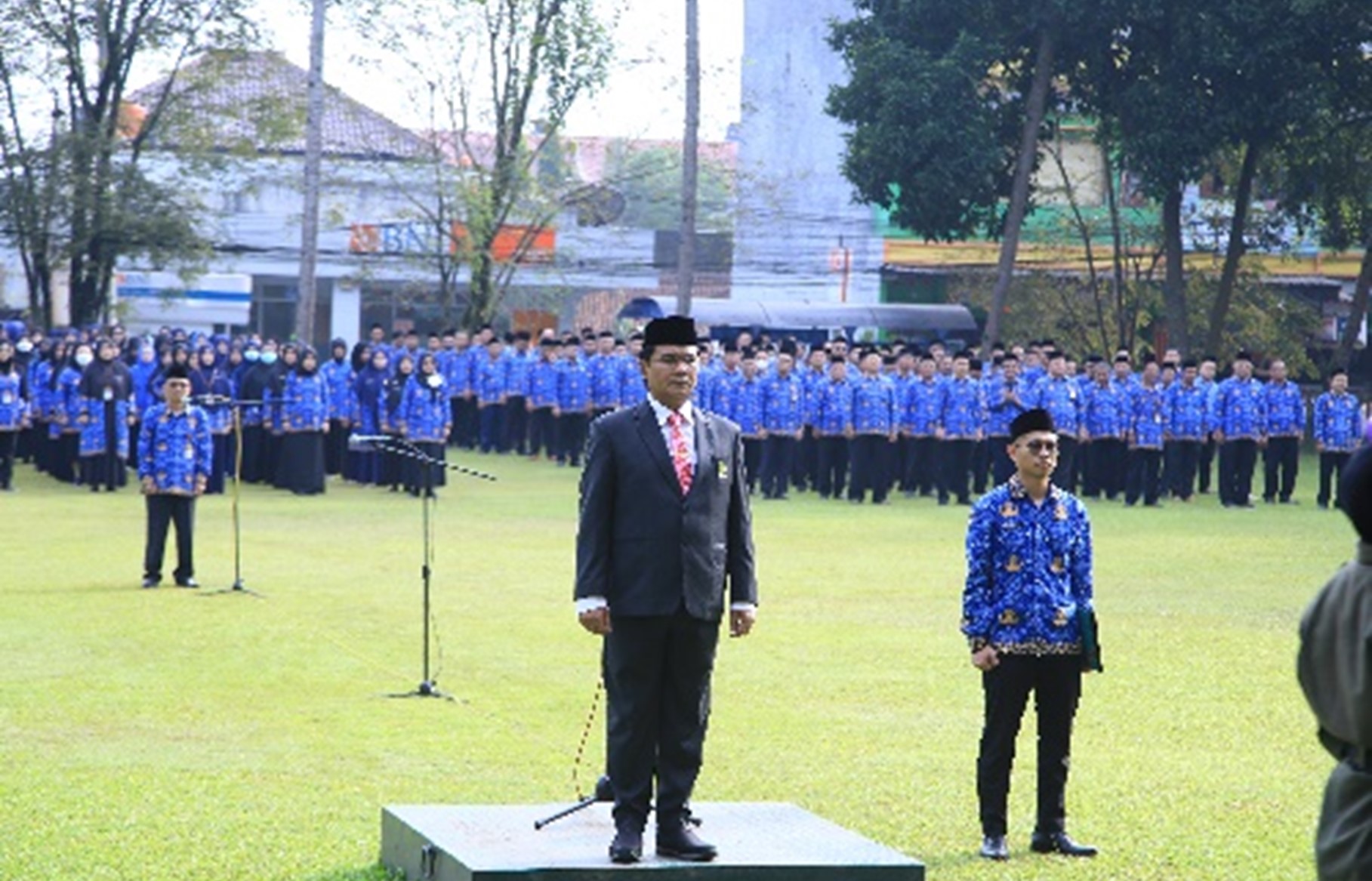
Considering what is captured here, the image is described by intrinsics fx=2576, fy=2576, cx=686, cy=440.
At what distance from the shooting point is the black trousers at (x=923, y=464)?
35.4 m

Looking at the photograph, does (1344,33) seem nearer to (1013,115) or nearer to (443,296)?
(1013,115)

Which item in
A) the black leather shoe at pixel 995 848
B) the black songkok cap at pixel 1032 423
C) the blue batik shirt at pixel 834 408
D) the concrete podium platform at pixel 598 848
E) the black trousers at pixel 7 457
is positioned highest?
the black songkok cap at pixel 1032 423

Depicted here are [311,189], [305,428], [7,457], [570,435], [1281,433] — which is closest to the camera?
[7,457]

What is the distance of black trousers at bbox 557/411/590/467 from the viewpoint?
1615 inches

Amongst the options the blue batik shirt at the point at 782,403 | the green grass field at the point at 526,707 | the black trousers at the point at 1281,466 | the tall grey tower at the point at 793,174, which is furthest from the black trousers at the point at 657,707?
the tall grey tower at the point at 793,174

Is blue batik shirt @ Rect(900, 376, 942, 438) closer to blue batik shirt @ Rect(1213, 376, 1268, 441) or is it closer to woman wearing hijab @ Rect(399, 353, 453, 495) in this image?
blue batik shirt @ Rect(1213, 376, 1268, 441)

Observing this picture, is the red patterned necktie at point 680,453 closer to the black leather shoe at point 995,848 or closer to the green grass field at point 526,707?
the green grass field at point 526,707

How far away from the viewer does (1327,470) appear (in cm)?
3544

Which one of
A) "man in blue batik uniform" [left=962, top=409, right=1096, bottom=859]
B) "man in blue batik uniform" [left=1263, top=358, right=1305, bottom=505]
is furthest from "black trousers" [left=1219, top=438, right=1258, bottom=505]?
"man in blue batik uniform" [left=962, top=409, right=1096, bottom=859]

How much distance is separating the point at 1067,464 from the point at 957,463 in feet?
5.33

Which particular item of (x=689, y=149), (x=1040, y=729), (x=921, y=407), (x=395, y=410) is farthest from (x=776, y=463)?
(x=1040, y=729)

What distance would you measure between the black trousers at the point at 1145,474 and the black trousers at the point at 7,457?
48.4 feet

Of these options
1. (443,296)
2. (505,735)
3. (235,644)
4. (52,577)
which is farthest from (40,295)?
(505,735)

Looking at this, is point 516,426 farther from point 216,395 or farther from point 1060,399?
point 1060,399
